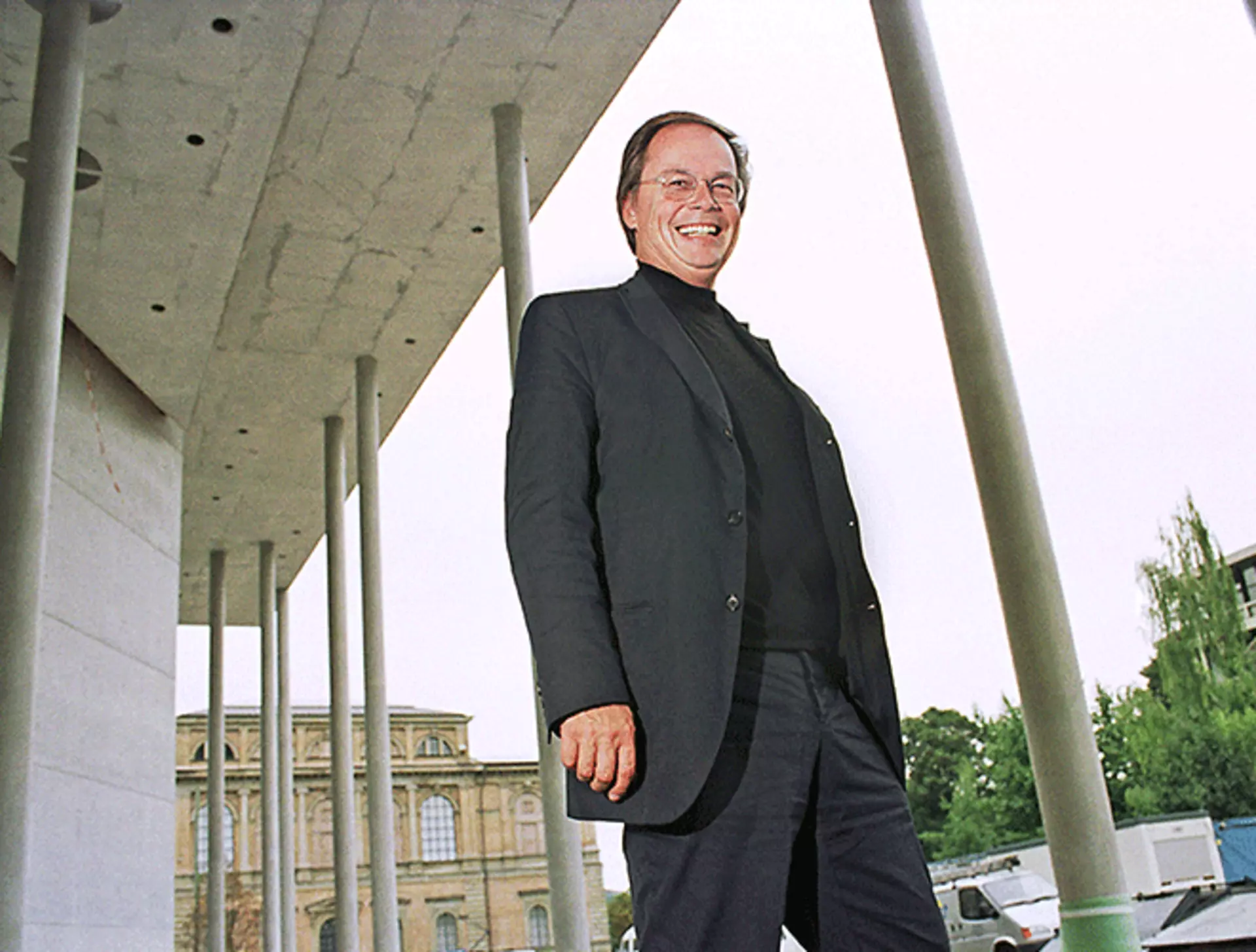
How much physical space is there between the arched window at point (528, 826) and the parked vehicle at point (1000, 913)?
31.0 metres

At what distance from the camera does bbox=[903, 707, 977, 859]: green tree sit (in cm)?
4034

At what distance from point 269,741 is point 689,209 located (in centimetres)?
2499

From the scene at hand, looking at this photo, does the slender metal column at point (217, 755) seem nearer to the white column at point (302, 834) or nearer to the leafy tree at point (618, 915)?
the white column at point (302, 834)

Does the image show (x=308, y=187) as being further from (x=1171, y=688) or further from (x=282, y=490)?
(x=1171, y=688)

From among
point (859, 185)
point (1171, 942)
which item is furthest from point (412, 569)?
point (1171, 942)

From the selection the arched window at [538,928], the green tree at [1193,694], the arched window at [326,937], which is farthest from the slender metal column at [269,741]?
the green tree at [1193,694]

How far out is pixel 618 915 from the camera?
52812mm

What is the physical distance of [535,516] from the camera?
1.62 m

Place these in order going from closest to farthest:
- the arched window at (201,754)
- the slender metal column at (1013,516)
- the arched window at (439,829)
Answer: the slender metal column at (1013,516)
the arched window at (201,754)
the arched window at (439,829)

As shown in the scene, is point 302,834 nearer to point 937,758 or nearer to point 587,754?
point 937,758

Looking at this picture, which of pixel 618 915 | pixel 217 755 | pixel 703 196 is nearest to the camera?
pixel 703 196

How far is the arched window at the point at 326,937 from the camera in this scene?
134 ft

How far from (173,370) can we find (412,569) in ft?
61.9

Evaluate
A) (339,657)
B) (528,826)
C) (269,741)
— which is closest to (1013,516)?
(339,657)
